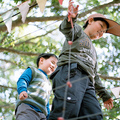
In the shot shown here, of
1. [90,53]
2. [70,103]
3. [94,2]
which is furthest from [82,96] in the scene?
[94,2]

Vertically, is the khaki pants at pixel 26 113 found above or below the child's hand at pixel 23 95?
below

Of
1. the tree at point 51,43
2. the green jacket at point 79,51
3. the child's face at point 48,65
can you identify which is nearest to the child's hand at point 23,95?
the green jacket at point 79,51

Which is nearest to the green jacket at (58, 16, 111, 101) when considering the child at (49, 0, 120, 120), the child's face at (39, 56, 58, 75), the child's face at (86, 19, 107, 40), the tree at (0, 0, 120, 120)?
the child at (49, 0, 120, 120)

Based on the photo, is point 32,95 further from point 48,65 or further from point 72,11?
point 72,11

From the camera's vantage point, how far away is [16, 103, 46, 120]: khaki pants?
68.4 inches

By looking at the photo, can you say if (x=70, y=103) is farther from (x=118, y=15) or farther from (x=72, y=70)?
(x=118, y=15)

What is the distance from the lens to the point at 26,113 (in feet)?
5.77

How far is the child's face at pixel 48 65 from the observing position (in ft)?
7.41

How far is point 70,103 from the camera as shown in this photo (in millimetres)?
1472

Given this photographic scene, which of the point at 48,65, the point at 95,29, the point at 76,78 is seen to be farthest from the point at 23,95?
the point at 95,29

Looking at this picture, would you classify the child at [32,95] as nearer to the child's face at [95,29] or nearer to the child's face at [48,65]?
the child's face at [48,65]

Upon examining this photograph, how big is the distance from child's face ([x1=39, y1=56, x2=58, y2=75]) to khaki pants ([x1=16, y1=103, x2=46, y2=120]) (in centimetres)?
51

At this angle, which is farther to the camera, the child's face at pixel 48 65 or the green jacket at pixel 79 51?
the child's face at pixel 48 65

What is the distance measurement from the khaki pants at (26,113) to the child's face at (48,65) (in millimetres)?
513
